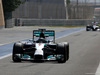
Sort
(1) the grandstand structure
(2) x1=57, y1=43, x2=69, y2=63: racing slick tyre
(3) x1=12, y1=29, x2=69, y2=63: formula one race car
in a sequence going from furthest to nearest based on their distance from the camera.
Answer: (1) the grandstand structure < (2) x1=57, y1=43, x2=69, y2=63: racing slick tyre < (3) x1=12, y1=29, x2=69, y2=63: formula one race car

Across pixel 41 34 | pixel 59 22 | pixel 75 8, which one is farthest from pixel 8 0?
pixel 41 34

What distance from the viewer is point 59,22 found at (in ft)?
256

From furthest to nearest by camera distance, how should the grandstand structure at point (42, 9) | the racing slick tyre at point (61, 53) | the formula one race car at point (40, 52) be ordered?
the grandstand structure at point (42, 9) → the racing slick tyre at point (61, 53) → the formula one race car at point (40, 52)

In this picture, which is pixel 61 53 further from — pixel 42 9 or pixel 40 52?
pixel 42 9

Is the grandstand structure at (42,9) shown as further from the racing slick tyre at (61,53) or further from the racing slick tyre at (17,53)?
the racing slick tyre at (61,53)

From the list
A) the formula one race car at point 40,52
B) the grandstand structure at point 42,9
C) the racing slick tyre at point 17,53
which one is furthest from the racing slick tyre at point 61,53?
the grandstand structure at point 42,9

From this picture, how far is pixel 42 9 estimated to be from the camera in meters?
83.4

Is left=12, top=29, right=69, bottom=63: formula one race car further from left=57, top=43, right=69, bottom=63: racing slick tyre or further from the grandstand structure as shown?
the grandstand structure

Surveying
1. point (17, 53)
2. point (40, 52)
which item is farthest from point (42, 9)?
point (40, 52)

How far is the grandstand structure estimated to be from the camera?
3192 inches

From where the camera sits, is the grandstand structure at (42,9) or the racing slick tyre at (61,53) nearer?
the racing slick tyre at (61,53)

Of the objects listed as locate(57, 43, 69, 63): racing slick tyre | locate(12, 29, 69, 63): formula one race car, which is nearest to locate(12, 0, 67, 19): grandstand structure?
locate(12, 29, 69, 63): formula one race car

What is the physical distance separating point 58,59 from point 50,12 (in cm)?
7150

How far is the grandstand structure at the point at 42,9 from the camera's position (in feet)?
266
